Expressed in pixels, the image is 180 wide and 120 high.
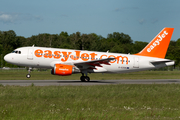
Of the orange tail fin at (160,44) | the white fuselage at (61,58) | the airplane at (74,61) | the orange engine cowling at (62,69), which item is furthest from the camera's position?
the orange tail fin at (160,44)

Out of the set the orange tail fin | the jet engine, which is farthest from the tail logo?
the jet engine

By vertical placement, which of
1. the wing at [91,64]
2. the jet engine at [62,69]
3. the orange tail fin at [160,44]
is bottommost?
the jet engine at [62,69]

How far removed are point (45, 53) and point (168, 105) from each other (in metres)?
19.9

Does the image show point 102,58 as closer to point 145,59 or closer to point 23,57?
point 145,59

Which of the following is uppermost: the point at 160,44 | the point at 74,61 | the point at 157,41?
the point at 157,41

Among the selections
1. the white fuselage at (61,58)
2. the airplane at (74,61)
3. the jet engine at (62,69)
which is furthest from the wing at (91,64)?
the jet engine at (62,69)

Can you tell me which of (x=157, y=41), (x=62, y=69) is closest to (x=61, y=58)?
(x=62, y=69)

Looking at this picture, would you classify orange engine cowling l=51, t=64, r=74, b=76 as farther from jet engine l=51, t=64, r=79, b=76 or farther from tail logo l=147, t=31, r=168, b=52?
tail logo l=147, t=31, r=168, b=52

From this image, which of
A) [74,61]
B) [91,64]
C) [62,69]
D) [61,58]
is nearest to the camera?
[62,69]

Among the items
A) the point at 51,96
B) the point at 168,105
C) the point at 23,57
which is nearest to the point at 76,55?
the point at 23,57

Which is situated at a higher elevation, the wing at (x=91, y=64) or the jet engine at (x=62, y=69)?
the wing at (x=91, y=64)

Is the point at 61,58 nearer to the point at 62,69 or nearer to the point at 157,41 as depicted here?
the point at 62,69

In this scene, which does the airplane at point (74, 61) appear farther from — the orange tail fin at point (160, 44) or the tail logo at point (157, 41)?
the tail logo at point (157, 41)

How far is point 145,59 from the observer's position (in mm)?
33719
